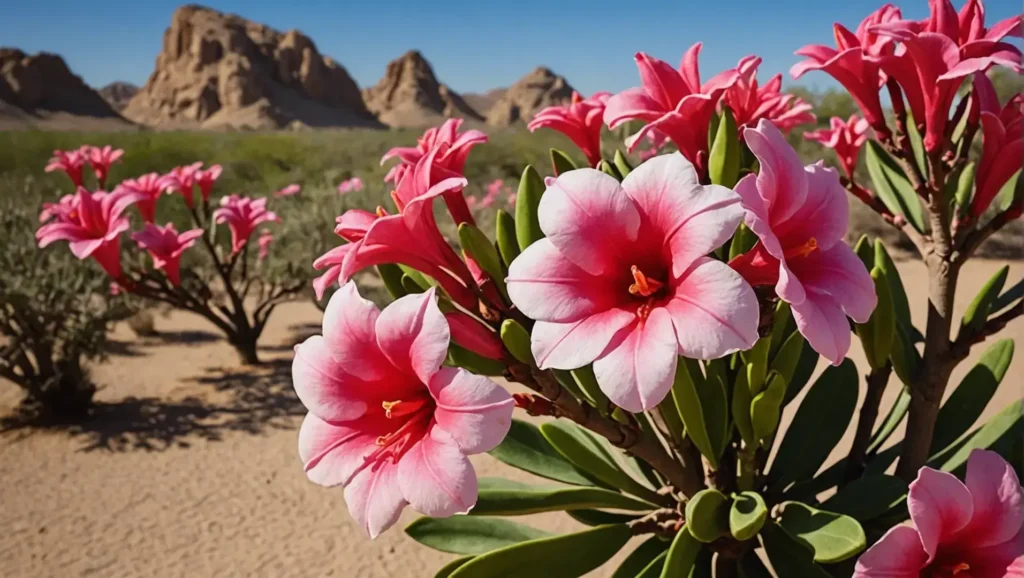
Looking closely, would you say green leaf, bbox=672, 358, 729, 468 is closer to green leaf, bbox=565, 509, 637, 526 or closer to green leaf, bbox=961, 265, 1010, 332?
green leaf, bbox=565, 509, 637, 526

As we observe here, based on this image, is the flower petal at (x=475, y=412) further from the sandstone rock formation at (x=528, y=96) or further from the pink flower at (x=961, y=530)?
the sandstone rock formation at (x=528, y=96)

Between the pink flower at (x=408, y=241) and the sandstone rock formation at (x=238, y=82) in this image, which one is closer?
the pink flower at (x=408, y=241)

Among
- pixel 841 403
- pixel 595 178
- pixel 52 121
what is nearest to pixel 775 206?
pixel 595 178

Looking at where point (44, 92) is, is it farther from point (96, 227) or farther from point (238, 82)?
point (96, 227)

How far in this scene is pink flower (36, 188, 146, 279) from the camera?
3559mm

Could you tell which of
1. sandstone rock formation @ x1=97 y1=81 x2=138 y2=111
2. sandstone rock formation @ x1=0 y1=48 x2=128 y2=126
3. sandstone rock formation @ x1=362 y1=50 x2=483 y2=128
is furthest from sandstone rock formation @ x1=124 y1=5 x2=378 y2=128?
sandstone rock formation @ x1=97 y1=81 x2=138 y2=111

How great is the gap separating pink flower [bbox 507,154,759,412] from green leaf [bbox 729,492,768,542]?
530 millimetres

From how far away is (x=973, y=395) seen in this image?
187cm

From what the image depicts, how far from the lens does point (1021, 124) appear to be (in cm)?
147

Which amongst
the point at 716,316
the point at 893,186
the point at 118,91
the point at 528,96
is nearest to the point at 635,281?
the point at 716,316

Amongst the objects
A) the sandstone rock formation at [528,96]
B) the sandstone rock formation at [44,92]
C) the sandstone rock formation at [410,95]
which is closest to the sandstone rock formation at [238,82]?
the sandstone rock formation at [410,95]

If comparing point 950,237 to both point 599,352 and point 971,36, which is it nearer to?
point 971,36

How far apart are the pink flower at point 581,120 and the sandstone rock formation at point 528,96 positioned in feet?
329

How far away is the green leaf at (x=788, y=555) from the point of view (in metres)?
1.57
